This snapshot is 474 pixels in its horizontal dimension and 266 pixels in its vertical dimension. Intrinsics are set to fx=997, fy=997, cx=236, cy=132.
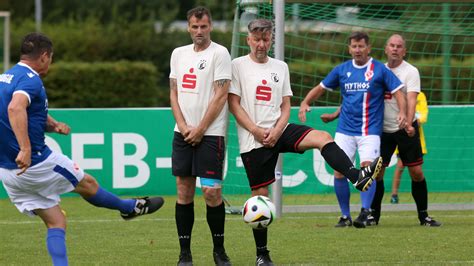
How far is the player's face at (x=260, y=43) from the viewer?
8039 mm

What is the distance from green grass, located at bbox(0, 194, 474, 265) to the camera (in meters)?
8.52

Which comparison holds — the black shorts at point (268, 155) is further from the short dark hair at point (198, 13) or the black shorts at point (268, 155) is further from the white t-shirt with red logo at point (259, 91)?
the short dark hair at point (198, 13)

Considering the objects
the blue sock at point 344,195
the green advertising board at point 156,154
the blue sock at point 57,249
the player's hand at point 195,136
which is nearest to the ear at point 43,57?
the blue sock at point 57,249

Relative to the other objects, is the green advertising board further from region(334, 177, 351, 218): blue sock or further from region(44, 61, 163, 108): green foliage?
region(44, 61, 163, 108): green foliage

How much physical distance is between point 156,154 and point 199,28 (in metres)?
7.10

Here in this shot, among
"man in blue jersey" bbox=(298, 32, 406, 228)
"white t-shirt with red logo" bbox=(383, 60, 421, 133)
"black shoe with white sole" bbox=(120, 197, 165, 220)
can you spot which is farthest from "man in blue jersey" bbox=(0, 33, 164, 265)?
"white t-shirt with red logo" bbox=(383, 60, 421, 133)

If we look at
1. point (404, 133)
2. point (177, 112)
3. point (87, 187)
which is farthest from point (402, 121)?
point (87, 187)

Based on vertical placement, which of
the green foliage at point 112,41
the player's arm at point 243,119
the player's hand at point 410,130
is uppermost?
the player's arm at point 243,119

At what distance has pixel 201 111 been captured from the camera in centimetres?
800

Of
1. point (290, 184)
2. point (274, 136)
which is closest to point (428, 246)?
point (274, 136)

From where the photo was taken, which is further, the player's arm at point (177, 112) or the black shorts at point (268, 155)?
the black shorts at point (268, 155)

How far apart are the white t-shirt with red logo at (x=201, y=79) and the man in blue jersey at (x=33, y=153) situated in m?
1.14

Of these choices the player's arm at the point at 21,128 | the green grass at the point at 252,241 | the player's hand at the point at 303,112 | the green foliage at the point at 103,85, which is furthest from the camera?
the green foliage at the point at 103,85

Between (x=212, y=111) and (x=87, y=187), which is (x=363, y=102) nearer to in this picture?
(x=212, y=111)
